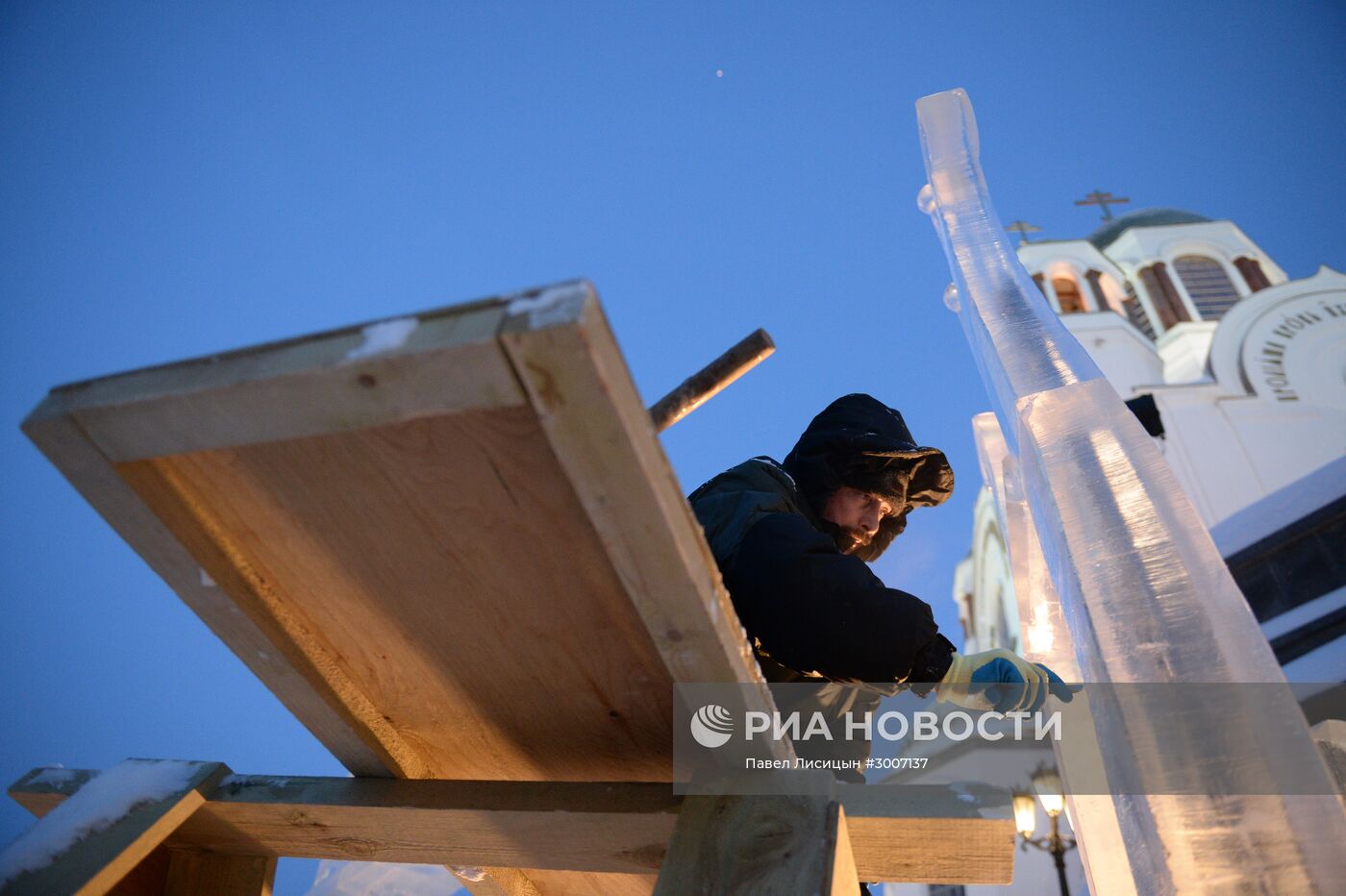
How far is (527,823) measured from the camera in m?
1.71

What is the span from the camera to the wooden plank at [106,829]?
154 centimetres

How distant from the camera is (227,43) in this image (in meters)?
132

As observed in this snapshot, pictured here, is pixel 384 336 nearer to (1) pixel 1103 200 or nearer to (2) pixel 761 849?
(2) pixel 761 849

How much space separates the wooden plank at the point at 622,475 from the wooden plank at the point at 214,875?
1198mm

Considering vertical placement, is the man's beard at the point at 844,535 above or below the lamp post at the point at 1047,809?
below

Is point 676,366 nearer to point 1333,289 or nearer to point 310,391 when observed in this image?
point 1333,289

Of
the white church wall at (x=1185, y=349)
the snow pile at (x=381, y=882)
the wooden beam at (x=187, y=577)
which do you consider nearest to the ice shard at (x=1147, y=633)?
the wooden beam at (x=187, y=577)

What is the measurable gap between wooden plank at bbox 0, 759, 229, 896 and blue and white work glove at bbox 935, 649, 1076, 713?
1.55 meters

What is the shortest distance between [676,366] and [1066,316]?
89.3m

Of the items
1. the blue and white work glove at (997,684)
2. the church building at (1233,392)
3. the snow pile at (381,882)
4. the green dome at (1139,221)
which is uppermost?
the green dome at (1139,221)

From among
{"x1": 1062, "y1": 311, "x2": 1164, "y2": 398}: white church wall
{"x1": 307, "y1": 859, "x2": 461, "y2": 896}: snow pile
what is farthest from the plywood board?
{"x1": 1062, "y1": 311, "x2": 1164, "y2": 398}: white church wall

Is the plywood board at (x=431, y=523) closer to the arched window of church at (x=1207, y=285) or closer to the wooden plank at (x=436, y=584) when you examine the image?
the wooden plank at (x=436, y=584)

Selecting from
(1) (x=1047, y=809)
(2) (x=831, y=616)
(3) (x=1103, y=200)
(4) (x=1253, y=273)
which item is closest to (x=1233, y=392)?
(4) (x=1253, y=273)

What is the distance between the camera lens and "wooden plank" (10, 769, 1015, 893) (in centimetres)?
159
